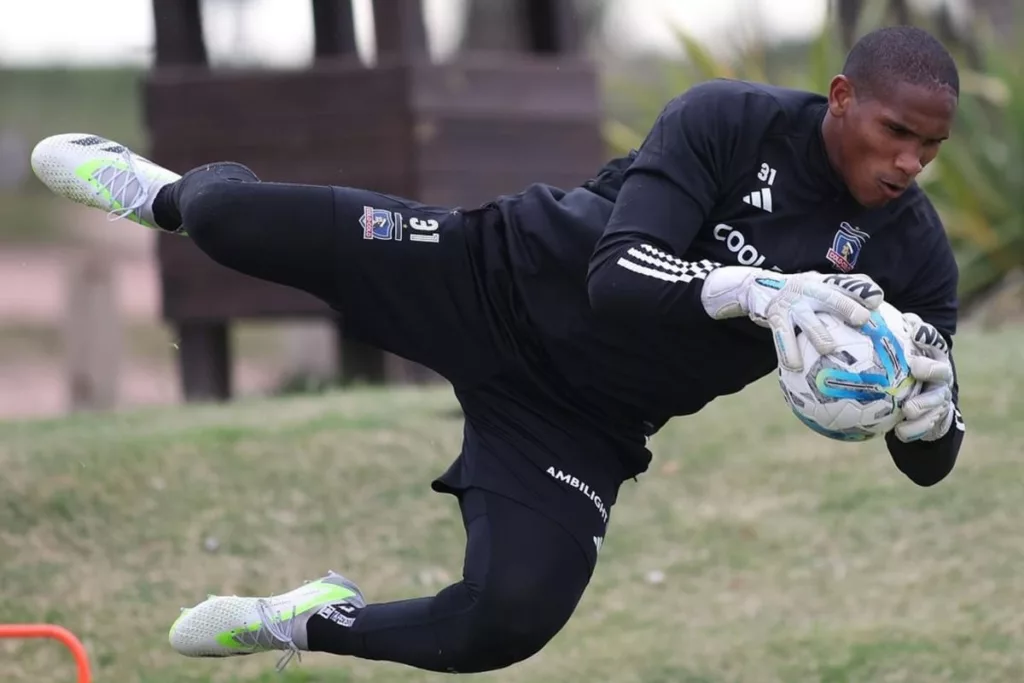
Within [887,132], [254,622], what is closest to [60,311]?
[254,622]

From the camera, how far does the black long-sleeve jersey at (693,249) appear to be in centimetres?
373

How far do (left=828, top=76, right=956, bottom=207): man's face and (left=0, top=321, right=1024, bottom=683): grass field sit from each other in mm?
2271

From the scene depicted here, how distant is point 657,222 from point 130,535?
3.85 m

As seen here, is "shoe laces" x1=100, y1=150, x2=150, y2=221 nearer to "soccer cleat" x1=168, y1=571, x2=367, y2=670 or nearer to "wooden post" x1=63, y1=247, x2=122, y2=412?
"soccer cleat" x1=168, y1=571, x2=367, y2=670

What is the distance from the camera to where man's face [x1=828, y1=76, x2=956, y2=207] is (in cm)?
372

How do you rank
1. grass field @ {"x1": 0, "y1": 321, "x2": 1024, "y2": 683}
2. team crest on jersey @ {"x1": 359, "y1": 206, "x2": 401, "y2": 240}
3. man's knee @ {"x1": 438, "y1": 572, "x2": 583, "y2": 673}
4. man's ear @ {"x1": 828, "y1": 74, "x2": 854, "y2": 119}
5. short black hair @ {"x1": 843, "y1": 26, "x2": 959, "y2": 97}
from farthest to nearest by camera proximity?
grass field @ {"x1": 0, "y1": 321, "x2": 1024, "y2": 683}, team crest on jersey @ {"x1": 359, "y1": 206, "x2": 401, "y2": 240}, man's knee @ {"x1": 438, "y1": 572, "x2": 583, "y2": 673}, man's ear @ {"x1": 828, "y1": 74, "x2": 854, "y2": 119}, short black hair @ {"x1": 843, "y1": 26, "x2": 959, "y2": 97}

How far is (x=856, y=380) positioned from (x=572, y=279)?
925 mm

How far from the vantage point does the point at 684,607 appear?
6.54 metres

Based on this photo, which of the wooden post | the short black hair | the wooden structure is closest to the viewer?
the short black hair

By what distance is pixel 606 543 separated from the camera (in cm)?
717

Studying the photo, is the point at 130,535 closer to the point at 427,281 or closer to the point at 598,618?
the point at 598,618

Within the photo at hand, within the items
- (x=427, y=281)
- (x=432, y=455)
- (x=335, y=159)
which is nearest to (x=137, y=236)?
(x=335, y=159)

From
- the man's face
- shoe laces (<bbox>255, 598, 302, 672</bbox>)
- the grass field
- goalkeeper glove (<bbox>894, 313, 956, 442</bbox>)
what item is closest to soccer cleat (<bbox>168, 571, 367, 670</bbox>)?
shoe laces (<bbox>255, 598, 302, 672</bbox>)

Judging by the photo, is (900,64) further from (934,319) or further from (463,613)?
(463,613)
